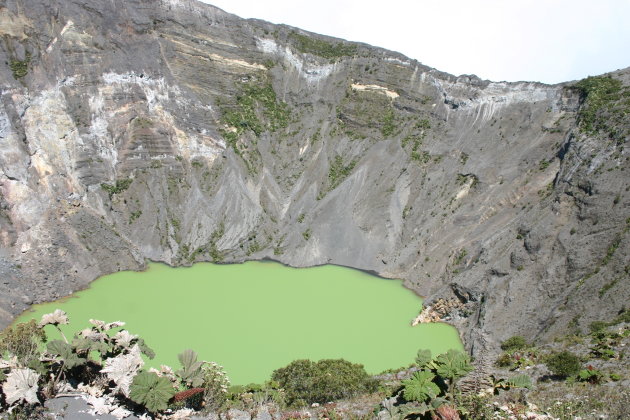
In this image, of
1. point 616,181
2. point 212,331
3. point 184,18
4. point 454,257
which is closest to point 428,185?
point 454,257

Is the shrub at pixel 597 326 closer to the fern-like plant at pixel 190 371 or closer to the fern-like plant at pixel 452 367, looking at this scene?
the fern-like plant at pixel 452 367

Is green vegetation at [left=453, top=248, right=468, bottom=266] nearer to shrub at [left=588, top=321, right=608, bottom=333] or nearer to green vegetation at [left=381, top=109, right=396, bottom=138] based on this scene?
shrub at [left=588, top=321, right=608, bottom=333]

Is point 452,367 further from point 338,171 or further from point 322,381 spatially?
point 338,171

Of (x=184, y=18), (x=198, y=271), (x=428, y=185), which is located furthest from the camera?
(x=184, y=18)

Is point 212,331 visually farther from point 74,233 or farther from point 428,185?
point 428,185

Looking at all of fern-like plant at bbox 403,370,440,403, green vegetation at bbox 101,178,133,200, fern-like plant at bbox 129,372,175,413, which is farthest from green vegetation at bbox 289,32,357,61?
fern-like plant at bbox 403,370,440,403

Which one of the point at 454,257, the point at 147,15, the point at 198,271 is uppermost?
the point at 147,15

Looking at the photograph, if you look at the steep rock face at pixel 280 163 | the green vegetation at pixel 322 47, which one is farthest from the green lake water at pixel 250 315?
the green vegetation at pixel 322 47
